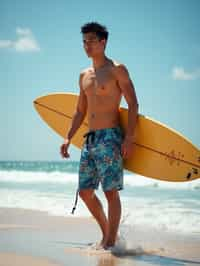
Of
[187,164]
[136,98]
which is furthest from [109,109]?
[187,164]

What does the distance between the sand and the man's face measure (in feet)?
4.81

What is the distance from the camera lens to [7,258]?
2.85 metres

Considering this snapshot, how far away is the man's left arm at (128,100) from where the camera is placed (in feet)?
10.5

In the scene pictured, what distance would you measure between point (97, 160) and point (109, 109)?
1.31 feet

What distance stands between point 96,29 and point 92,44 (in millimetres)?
114

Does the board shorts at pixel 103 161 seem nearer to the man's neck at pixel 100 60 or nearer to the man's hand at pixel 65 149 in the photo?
the man's hand at pixel 65 149

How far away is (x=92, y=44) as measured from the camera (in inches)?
130

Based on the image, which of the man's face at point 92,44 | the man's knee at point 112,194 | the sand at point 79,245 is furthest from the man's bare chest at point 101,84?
the sand at point 79,245

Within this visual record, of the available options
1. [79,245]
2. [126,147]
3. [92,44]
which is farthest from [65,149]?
[92,44]

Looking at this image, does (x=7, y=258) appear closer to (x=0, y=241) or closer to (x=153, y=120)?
(x=0, y=241)

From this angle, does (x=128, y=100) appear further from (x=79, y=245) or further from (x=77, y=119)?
(x=79, y=245)

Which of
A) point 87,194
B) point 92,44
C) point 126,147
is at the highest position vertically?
point 92,44

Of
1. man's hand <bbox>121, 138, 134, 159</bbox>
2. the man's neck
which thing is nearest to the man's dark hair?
the man's neck

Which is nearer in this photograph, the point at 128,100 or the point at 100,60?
the point at 128,100
